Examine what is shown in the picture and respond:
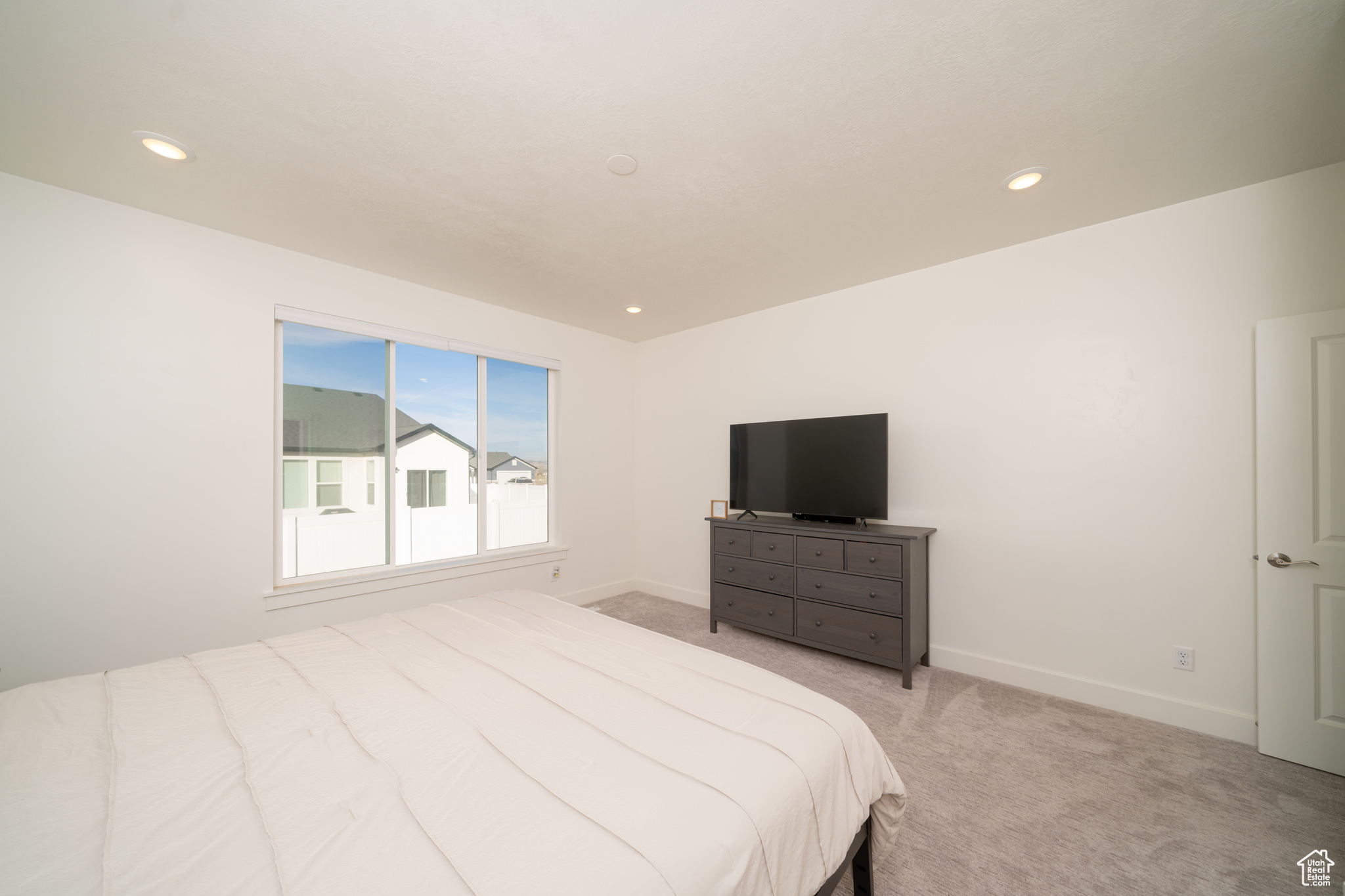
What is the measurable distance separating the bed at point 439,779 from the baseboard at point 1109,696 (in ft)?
6.67

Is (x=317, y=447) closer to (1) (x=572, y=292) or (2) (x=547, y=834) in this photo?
(1) (x=572, y=292)

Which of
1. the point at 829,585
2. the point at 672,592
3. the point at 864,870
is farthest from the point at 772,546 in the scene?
the point at 864,870

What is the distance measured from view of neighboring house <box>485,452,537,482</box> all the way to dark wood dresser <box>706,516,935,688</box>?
5.91ft

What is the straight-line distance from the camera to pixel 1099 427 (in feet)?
8.80

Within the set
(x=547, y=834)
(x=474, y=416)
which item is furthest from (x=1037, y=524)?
(x=474, y=416)

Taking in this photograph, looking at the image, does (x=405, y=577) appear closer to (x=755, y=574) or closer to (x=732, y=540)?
(x=732, y=540)

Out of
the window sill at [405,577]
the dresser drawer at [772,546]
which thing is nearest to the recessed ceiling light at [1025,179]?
the dresser drawer at [772,546]

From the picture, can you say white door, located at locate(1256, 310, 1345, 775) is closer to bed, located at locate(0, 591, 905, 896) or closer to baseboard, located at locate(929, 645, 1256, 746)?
baseboard, located at locate(929, 645, 1256, 746)

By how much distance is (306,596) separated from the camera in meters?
2.98

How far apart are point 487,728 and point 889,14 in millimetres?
2364

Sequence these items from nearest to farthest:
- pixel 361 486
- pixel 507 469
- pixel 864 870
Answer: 1. pixel 864 870
2. pixel 361 486
3. pixel 507 469

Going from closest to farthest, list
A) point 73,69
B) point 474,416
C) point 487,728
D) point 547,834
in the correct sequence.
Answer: point 547,834, point 487,728, point 73,69, point 474,416

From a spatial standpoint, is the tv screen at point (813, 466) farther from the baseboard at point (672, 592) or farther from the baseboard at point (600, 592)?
the baseboard at point (600, 592)

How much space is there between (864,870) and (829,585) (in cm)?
188
